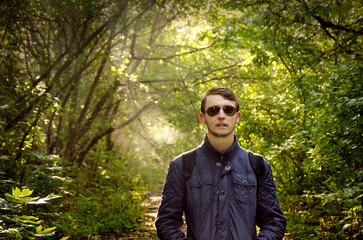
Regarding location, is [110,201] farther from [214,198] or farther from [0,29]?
[214,198]

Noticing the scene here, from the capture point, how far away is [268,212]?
2.38 meters

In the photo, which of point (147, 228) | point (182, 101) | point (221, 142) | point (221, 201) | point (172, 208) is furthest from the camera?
point (182, 101)

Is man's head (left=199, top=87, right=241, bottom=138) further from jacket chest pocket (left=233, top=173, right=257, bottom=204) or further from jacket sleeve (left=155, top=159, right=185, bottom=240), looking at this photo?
jacket sleeve (left=155, top=159, right=185, bottom=240)

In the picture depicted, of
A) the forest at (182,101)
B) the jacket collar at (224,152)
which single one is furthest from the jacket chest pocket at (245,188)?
the forest at (182,101)

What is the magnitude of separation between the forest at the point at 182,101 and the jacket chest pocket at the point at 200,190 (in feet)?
6.15

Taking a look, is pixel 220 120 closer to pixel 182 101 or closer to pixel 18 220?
pixel 18 220

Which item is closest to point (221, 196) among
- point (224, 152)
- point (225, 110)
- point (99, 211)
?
point (224, 152)

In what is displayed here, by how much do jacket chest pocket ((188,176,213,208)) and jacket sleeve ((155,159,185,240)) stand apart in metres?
0.09

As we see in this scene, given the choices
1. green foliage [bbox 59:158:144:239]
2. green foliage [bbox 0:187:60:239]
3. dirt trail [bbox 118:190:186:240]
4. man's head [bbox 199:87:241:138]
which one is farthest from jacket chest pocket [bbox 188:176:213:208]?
dirt trail [bbox 118:190:186:240]

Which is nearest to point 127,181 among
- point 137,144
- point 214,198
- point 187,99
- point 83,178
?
point 83,178

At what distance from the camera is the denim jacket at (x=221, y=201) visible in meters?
2.27

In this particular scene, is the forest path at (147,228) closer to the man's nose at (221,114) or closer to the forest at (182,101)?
the forest at (182,101)


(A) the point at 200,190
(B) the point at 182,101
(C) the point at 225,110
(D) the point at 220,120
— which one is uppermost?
(B) the point at 182,101

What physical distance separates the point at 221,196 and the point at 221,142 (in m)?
0.44
